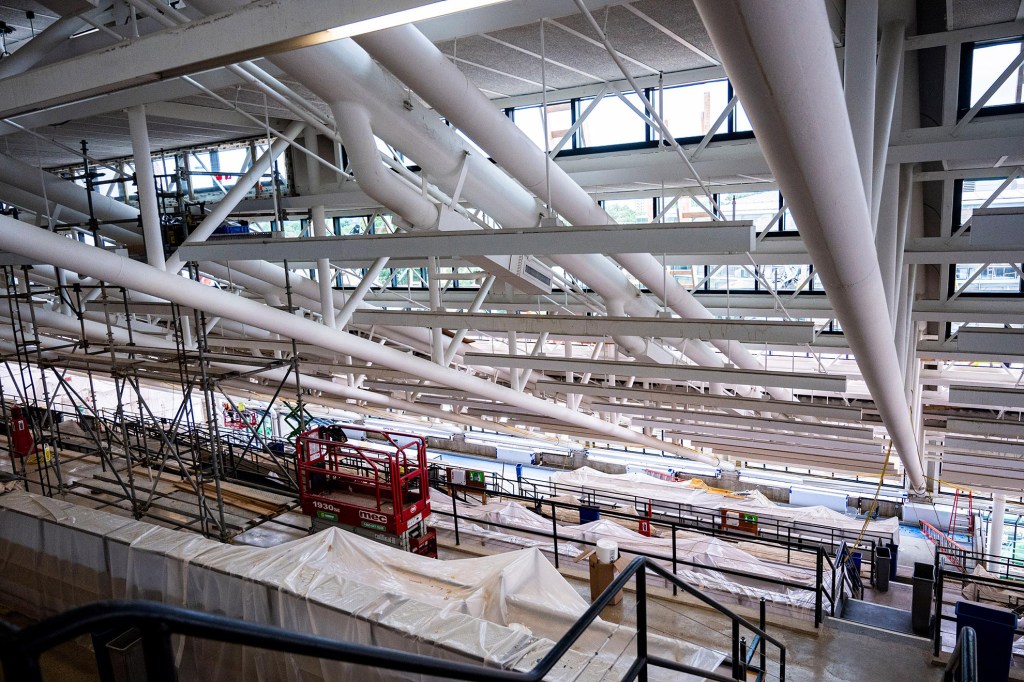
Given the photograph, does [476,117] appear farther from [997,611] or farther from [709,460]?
[709,460]

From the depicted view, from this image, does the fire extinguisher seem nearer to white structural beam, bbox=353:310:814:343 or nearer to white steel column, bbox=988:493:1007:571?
white structural beam, bbox=353:310:814:343

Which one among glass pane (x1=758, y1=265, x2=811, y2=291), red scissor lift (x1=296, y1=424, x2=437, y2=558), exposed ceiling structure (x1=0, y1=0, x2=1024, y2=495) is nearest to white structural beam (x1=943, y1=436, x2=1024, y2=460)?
exposed ceiling structure (x1=0, y1=0, x2=1024, y2=495)

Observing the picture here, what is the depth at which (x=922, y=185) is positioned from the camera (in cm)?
850

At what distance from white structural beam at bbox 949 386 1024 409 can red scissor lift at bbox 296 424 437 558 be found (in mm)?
8357

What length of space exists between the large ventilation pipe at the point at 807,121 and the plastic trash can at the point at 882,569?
8028mm

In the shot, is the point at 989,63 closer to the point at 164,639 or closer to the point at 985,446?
the point at 164,639

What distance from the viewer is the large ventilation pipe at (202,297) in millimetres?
→ 5867

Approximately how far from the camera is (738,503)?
16.4 m

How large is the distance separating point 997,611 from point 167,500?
1143 cm

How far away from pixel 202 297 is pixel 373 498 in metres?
4.23

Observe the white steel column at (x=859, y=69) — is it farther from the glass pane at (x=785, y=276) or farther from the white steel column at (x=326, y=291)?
the glass pane at (x=785, y=276)

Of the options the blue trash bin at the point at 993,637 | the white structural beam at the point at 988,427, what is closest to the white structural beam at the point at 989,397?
the white structural beam at the point at 988,427

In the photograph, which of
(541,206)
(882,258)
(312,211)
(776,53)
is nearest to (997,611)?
(882,258)

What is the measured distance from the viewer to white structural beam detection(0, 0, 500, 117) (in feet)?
8.93
